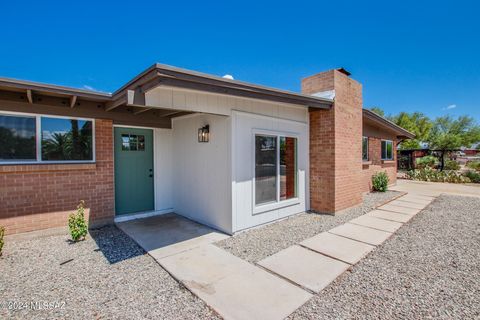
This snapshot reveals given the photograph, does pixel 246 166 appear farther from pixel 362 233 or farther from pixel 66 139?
pixel 66 139

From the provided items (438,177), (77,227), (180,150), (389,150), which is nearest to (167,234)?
(77,227)

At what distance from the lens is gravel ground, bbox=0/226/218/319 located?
2518 mm

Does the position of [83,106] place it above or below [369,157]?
above

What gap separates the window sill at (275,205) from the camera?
17.6 feet

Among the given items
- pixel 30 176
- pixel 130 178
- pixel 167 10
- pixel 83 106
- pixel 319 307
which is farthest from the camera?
pixel 167 10

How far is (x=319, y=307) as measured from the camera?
2.59m

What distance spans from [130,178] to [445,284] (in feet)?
21.9

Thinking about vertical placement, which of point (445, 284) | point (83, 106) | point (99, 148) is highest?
point (83, 106)

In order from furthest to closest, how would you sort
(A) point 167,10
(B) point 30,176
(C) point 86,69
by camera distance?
1. (C) point 86,69
2. (A) point 167,10
3. (B) point 30,176

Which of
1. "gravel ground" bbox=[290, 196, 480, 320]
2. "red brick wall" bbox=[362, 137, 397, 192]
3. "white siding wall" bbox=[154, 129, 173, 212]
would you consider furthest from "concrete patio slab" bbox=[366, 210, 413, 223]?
"white siding wall" bbox=[154, 129, 173, 212]

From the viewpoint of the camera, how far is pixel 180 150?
643 centimetres

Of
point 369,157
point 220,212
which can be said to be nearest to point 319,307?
point 220,212

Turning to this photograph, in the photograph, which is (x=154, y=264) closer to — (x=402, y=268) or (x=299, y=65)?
(x=402, y=268)

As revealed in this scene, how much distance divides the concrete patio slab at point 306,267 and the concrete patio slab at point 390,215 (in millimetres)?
3504
